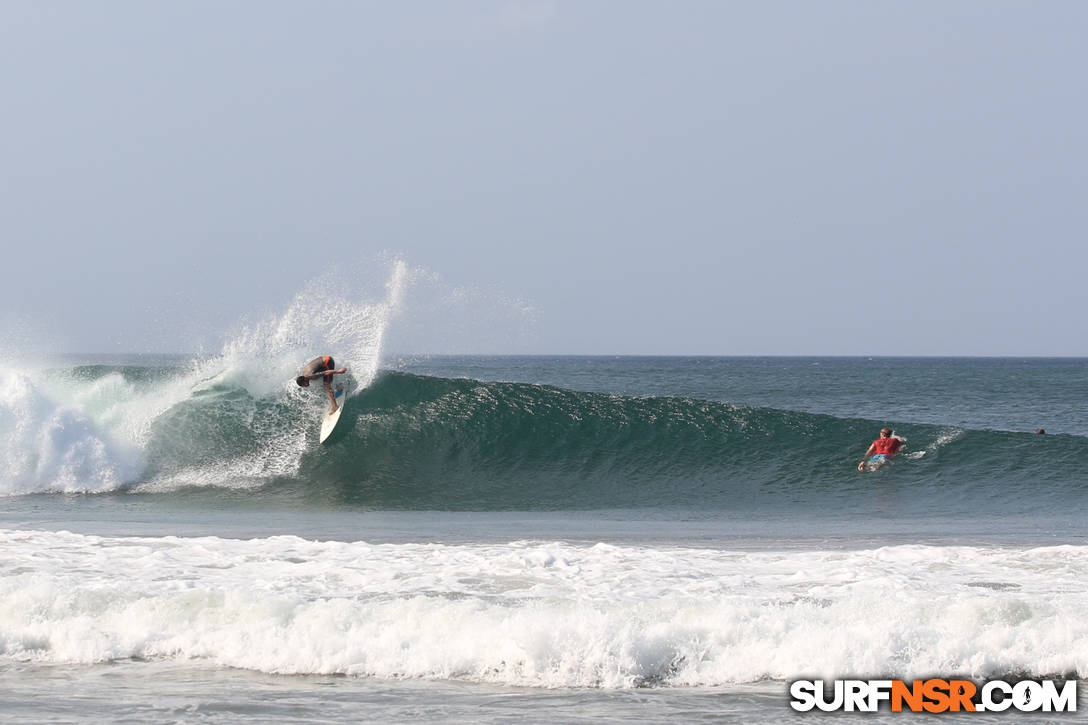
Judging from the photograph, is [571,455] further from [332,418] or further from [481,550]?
[481,550]

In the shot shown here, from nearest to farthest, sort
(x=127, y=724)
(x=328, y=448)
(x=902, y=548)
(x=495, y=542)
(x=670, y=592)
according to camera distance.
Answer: (x=127, y=724) < (x=670, y=592) < (x=902, y=548) < (x=495, y=542) < (x=328, y=448)

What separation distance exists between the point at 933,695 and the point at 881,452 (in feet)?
34.9

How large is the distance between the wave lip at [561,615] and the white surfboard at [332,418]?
313 inches

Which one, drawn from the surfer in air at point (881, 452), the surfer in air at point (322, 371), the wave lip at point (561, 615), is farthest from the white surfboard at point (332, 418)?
the surfer in air at point (881, 452)

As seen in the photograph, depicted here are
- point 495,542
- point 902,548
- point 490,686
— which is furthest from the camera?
point 495,542

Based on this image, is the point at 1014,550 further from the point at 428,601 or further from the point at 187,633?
the point at 187,633

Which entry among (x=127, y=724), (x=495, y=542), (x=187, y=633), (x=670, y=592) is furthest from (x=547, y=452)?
(x=127, y=724)

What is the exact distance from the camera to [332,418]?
651 inches

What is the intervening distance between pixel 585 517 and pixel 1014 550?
16.5 feet

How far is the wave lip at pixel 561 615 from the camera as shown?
5820mm

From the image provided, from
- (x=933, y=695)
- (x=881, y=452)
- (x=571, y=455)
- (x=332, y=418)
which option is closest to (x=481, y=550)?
(x=933, y=695)

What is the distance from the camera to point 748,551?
898 centimetres

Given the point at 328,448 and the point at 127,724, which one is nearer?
the point at 127,724

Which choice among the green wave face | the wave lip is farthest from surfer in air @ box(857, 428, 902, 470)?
the wave lip
